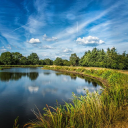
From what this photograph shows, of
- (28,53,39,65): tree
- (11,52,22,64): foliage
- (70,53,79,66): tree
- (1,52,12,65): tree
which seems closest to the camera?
(1,52,12,65): tree

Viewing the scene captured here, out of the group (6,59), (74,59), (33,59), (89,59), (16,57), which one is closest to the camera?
(89,59)

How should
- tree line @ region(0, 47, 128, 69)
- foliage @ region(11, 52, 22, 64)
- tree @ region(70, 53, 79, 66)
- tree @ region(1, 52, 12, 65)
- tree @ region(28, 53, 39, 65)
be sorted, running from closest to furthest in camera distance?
tree line @ region(0, 47, 128, 69) → tree @ region(1, 52, 12, 65) → tree @ region(70, 53, 79, 66) → foliage @ region(11, 52, 22, 64) → tree @ region(28, 53, 39, 65)

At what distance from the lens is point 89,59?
52312mm

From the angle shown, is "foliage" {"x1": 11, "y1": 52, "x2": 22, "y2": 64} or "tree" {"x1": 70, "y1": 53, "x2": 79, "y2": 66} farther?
"foliage" {"x1": 11, "y1": 52, "x2": 22, "y2": 64}

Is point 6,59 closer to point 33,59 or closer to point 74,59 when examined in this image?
point 33,59

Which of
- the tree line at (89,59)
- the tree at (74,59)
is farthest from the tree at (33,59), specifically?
the tree at (74,59)

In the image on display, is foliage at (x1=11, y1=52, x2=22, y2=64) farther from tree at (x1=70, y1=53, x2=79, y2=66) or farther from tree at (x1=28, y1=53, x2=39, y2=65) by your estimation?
tree at (x1=70, y1=53, x2=79, y2=66)

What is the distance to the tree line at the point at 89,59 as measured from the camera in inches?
1152

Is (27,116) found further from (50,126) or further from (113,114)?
(113,114)

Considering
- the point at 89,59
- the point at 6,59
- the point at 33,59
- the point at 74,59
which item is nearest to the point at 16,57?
the point at 33,59

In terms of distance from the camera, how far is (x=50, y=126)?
367 cm

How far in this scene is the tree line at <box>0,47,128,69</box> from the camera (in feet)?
96.0

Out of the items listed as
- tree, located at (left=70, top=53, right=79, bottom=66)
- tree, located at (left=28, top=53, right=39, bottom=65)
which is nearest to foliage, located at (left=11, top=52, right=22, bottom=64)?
tree, located at (left=28, top=53, right=39, bottom=65)

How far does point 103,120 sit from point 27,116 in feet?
12.9
